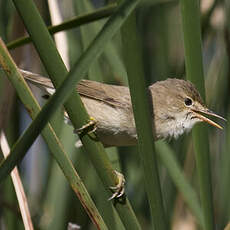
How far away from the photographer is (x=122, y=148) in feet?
9.27

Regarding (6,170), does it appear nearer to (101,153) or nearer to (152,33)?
(101,153)

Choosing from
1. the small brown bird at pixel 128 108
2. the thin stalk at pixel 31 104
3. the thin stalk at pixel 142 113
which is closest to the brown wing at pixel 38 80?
the small brown bird at pixel 128 108

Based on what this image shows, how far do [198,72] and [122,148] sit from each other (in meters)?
1.39

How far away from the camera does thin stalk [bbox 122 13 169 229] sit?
4.13 ft

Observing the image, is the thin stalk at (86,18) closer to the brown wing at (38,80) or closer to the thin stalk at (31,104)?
the thin stalk at (31,104)

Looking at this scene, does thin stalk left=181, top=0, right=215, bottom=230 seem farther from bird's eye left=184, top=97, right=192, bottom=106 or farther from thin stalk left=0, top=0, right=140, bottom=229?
bird's eye left=184, top=97, right=192, bottom=106

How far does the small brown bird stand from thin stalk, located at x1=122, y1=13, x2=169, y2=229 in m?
0.87

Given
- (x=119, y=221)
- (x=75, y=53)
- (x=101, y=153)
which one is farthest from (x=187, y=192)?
(x=75, y=53)

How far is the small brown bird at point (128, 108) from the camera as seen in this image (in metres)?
2.25

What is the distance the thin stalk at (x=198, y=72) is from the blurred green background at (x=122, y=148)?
2.02 feet

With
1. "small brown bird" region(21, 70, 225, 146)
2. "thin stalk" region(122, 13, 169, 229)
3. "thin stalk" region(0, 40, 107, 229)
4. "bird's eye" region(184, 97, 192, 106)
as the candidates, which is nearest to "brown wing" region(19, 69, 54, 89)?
"small brown bird" region(21, 70, 225, 146)

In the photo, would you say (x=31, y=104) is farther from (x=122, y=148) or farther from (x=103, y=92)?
(x=122, y=148)

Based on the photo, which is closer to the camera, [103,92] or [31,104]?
[31,104]

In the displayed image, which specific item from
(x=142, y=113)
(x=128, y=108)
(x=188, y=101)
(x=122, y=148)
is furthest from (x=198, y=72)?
(x=122, y=148)
